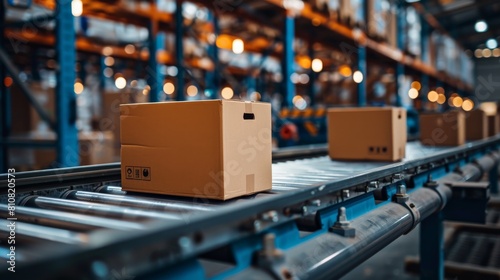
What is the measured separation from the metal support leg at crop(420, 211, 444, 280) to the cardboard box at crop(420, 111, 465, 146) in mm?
1664

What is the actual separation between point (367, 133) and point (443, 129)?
2.02 m

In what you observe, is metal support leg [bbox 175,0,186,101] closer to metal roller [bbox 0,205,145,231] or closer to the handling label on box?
the handling label on box

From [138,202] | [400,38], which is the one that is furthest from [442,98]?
[138,202]

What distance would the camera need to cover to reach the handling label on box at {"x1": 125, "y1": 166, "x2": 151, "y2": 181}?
165cm

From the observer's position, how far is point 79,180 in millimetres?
1910

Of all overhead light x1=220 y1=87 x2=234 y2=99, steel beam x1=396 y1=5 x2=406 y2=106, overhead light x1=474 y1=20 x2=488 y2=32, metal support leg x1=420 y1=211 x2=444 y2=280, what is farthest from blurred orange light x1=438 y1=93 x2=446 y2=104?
Answer: metal support leg x1=420 y1=211 x2=444 y2=280

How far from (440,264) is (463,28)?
18141 millimetres

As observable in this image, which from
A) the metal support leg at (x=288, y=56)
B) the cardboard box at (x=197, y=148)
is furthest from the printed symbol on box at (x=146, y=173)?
the metal support leg at (x=288, y=56)

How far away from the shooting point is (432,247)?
9.78 feet

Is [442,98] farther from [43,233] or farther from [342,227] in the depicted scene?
[43,233]

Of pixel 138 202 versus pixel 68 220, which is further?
pixel 138 202

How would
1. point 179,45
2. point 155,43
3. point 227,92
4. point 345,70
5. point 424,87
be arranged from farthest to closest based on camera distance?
point 424,87, point 345,70, point 227,92, point 155,43, point 179,45

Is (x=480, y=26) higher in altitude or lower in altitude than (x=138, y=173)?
higher

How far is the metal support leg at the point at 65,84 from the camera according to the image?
355 cm
